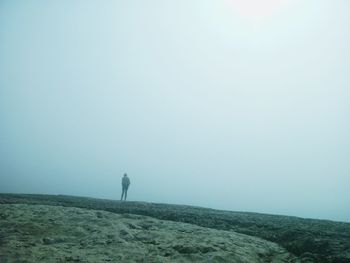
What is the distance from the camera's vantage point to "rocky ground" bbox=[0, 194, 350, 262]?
9586mm

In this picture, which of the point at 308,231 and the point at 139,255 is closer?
the point at 139,255

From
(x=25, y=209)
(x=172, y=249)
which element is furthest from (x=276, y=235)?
(x=25, y=209)

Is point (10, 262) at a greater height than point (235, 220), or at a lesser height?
lesser

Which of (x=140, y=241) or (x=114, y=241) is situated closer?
(x=114, y=241)

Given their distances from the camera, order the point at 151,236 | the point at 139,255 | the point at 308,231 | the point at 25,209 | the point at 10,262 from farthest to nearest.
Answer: the point at 25,209 < the point at 308,231 < the point at 151,236 < the point at 139,255 < the point at 10,262

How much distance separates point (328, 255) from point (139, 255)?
5273mm

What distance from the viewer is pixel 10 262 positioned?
861 cm

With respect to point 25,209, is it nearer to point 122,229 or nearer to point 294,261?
point 122,229

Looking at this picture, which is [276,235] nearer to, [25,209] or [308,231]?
[308,231]

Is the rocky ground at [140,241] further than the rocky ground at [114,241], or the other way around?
the rocky ground at [140,241]

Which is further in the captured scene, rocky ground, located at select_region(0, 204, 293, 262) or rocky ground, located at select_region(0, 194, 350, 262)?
rocky ground, located at select_region(0, 194, 350, 262)

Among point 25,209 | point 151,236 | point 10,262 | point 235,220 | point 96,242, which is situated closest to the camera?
point 10,262

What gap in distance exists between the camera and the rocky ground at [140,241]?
9586 mm

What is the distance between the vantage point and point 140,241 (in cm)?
1104
